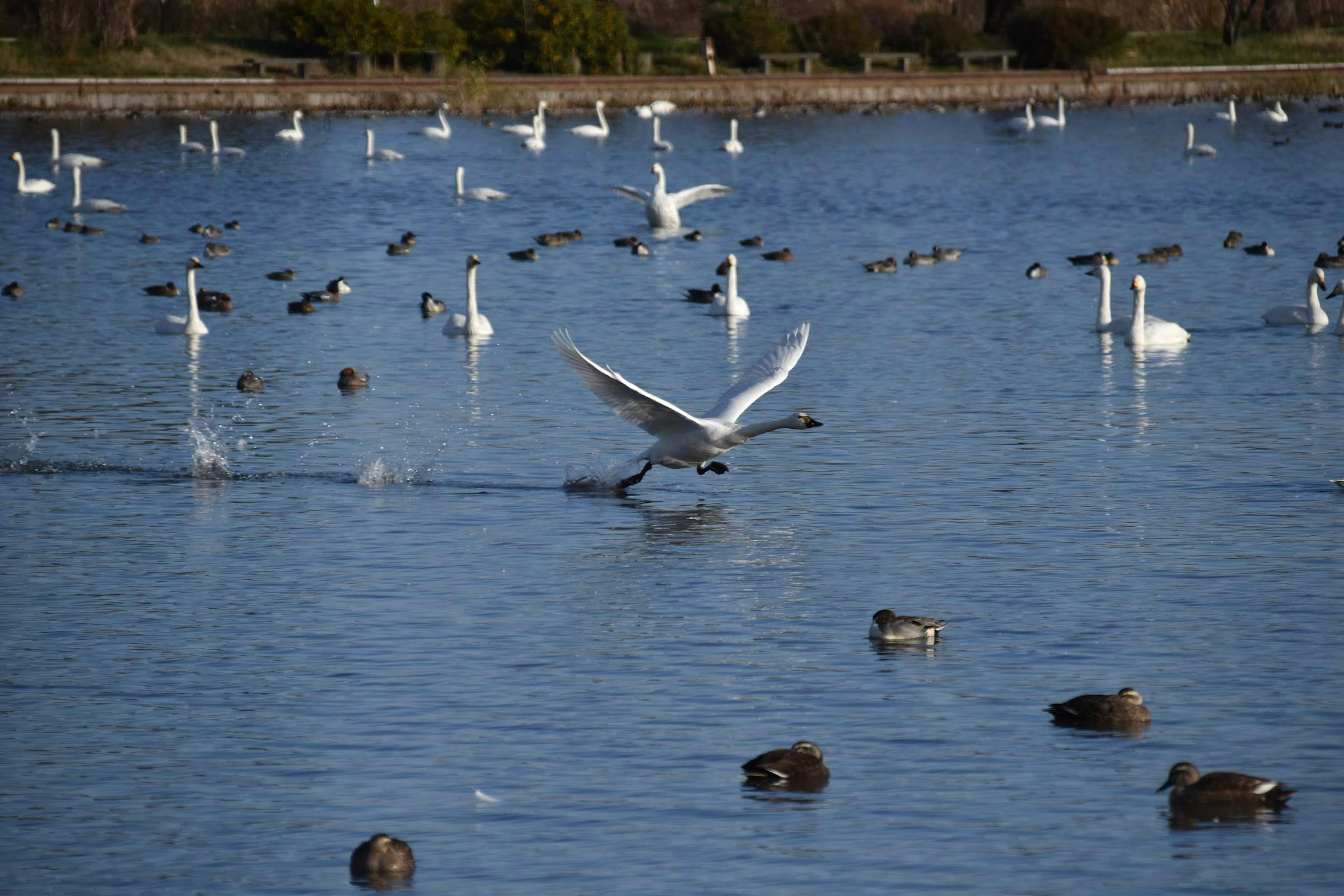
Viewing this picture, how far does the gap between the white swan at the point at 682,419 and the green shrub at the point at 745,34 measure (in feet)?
208

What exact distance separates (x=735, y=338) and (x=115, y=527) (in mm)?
11923

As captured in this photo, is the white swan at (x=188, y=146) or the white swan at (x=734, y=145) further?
the white swan at (x=734, y=145)

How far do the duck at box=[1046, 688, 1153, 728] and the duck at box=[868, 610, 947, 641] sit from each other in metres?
1.49

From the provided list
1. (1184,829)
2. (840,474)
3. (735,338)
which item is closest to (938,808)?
(1184,829)

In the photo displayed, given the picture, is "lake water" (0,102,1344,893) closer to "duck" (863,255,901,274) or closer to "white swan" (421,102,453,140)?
"duck" (863,255,901,274)

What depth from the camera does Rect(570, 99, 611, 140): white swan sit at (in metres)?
61.3

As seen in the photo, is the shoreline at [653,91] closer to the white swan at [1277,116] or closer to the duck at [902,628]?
the white swan at [1277,116]

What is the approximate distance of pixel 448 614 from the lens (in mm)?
13477

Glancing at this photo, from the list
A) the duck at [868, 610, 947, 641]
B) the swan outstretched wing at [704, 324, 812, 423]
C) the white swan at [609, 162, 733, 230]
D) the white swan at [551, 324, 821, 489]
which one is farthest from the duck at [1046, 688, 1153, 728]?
the white swan at [609, 162, 733, 230]

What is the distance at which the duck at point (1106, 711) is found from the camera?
10.9m

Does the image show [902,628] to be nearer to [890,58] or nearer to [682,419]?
[682,419]

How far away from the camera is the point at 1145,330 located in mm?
25438

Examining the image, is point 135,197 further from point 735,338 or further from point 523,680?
point 523,680

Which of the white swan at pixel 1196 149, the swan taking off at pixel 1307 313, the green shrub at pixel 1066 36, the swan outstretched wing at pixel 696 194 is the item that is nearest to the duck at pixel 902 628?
the swan taking off at pixel 1307 313
